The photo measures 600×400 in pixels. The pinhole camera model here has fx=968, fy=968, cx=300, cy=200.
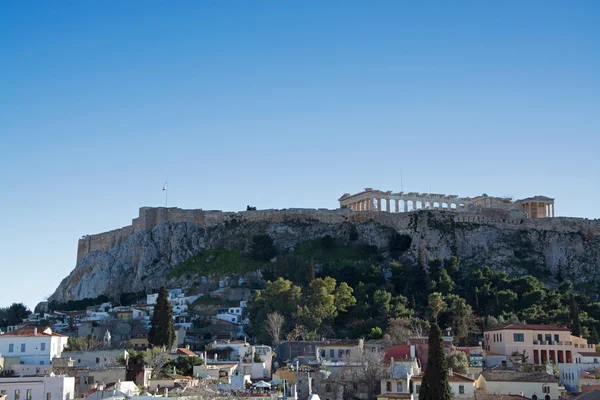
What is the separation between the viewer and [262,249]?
9912 centimetres

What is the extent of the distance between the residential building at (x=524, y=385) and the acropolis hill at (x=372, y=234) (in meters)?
40.5

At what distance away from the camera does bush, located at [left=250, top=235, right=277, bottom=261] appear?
98.5 meters

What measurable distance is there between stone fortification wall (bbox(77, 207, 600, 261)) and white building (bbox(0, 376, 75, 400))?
58.9 meters

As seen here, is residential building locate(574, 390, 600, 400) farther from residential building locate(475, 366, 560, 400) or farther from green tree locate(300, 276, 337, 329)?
green tree locate(300, 276, 337, 329)

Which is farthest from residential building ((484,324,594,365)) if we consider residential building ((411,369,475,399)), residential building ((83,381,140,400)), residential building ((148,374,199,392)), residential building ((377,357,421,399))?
residential building ((83,381,140,400))

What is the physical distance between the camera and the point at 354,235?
336ft

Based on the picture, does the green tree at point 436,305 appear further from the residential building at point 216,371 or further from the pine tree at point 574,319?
the residential building at point 216,371

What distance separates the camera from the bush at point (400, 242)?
9906 cm

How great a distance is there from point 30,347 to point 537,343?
3459cm

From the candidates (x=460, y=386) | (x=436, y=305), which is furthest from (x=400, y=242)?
(x=460, y=386)

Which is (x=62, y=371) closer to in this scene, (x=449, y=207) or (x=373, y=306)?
(x=373, y=306)

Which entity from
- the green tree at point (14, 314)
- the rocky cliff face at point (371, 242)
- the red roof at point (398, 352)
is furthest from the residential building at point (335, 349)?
the green tree at point (14, 314)

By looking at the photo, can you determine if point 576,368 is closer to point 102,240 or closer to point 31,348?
point 31,348

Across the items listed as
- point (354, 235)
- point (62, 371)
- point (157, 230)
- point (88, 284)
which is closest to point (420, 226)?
point (354, 235)
